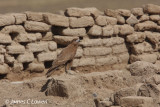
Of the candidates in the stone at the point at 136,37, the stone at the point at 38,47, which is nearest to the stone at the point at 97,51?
the stone at the point at 136,37

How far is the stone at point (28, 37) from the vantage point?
442 inches

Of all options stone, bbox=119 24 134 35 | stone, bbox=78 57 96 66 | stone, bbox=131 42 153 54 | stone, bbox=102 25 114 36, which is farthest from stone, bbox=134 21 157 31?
stone, bbox=78 57 96 66

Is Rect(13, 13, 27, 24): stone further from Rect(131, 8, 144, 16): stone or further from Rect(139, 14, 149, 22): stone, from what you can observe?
Rect(139, 14, 149, 22): stone

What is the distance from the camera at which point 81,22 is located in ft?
40.7

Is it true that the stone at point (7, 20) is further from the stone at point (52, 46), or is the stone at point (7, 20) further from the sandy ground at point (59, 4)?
the sandy ground at point (59, 4)

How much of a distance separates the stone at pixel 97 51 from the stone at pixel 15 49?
6.69ft

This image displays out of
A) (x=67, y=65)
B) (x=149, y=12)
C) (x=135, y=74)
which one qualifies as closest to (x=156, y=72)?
(x=135, y=74)

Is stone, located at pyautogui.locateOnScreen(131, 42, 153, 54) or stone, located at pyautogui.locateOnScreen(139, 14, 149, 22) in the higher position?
stone, located at pyautogui.locateOnScreen(139, 14, 149, 22)

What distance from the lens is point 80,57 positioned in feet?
41.1

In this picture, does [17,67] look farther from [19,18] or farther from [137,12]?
[137,12]

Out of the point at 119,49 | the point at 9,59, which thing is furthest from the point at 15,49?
the point at 119,49

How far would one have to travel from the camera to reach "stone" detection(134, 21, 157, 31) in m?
14.0

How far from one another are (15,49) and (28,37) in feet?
1.65

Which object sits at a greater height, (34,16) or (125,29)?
(34,16)
